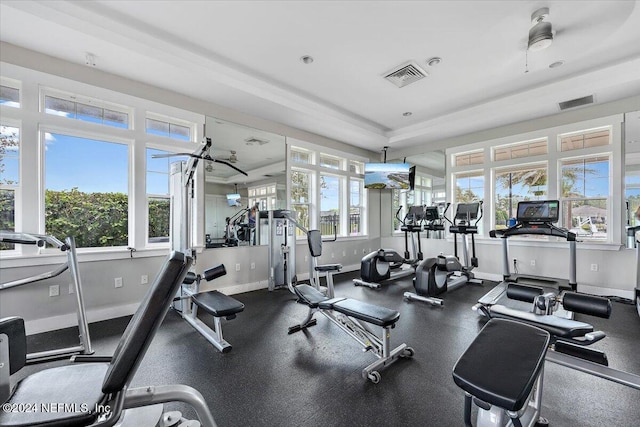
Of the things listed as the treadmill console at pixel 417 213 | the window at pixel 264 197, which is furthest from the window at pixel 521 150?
the window at pixel 264 197

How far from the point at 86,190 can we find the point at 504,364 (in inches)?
Answer: 182

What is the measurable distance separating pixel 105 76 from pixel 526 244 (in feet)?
24.0

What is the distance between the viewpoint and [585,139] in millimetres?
4781

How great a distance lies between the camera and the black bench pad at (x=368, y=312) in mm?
2244

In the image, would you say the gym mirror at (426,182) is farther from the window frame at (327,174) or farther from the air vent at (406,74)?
the air vent at (406,74)

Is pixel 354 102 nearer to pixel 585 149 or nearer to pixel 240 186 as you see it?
pixel 240 186

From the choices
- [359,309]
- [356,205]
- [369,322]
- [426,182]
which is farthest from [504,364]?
[356,205]

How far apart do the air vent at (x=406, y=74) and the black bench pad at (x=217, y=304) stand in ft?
12.2

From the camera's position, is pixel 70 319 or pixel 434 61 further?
pixel 434 61

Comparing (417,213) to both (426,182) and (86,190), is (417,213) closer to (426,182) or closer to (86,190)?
(426,182)

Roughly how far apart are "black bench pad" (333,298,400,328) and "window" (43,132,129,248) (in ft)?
10.7

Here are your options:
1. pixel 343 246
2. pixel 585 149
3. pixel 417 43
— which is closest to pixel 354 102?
pixel 417 43

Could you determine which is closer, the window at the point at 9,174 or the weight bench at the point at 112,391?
the weight bench at the point at 112,391

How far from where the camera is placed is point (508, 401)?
1.05m
